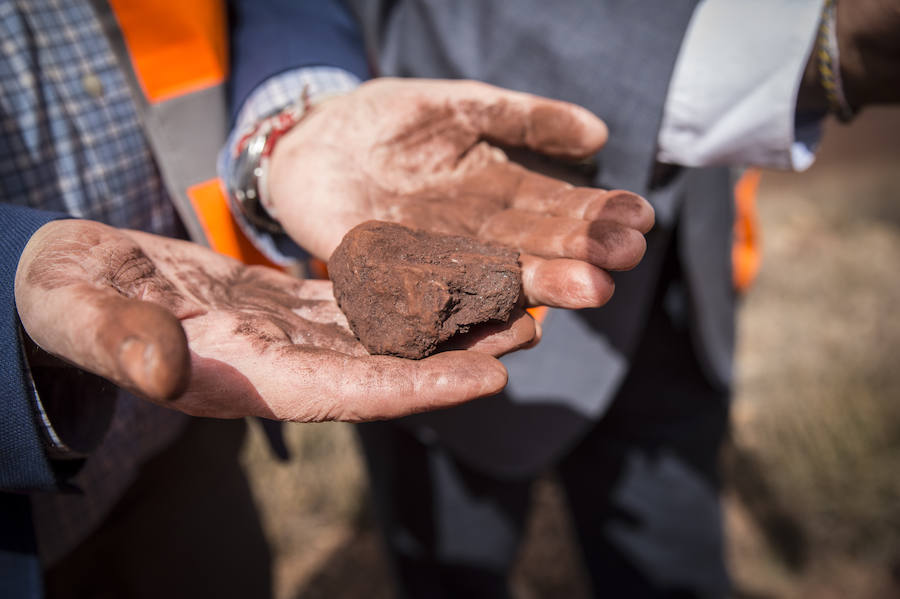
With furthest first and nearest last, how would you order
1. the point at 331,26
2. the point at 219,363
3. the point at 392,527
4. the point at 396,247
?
the point at 392,527, the point at 331,26, the point at 396,247, the point at 219,363

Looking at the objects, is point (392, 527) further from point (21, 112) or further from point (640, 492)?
point (21, 112)

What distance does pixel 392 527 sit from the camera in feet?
8.32

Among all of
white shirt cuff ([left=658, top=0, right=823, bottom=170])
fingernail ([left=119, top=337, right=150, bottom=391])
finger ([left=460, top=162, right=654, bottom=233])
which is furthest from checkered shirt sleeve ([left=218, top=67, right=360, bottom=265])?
white shirt cuff ([left=658, top=0, right=823, bottom=170])

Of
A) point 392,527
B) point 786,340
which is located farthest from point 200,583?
point 786,340

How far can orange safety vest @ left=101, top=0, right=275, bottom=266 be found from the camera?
1.66 meters

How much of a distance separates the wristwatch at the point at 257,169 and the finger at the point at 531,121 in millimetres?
595

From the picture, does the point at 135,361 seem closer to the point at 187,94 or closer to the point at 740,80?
the point at 187,94

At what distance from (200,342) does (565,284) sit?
851 millimetres

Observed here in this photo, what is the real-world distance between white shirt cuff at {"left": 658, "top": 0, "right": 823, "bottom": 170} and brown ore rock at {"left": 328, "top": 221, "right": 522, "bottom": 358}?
0.77 m

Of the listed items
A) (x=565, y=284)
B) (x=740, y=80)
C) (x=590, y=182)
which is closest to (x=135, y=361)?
(x=565, y=284)

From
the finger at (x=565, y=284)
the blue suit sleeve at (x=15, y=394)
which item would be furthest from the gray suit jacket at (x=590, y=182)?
the blue suit sleeve at (x=15, y=394)

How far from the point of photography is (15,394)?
42.2 inches

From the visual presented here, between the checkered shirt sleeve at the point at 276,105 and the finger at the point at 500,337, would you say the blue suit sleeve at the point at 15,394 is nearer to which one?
the checkered shirt sleeve at the point at 276,105

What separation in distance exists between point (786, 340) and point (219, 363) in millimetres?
4350
